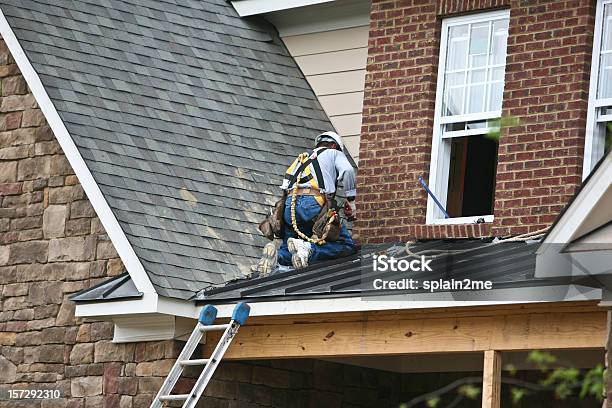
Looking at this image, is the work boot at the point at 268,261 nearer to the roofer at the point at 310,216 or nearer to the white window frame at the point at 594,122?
the roofer at the point at 310,216

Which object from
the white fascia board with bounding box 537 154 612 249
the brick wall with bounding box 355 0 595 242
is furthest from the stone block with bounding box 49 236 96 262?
the white fascia board with bounding box 537 154 612 249

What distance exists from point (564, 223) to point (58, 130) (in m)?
5.38

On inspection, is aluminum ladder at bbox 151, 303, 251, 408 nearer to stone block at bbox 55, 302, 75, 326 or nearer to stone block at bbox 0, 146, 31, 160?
stone block at bbox 55, 302, 75, 326

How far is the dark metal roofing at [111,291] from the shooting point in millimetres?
11758

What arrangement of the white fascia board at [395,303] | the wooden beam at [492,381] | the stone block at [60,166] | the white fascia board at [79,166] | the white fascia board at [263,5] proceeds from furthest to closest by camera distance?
the white fascia board at [263,5], the stone block at [60,166], the white fascia board at [79,166], the wooden beam at [492,381], the white fascia board at [395,303]

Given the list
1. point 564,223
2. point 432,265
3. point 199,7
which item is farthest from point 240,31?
point 564,223

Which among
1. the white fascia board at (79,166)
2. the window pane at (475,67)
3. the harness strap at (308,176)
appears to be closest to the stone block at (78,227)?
the white fascia board at (79,166)

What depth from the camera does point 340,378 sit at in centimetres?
1341

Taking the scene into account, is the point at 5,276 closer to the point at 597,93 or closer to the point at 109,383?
the point at 109,383

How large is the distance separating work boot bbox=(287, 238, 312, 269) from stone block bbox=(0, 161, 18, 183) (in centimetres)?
270

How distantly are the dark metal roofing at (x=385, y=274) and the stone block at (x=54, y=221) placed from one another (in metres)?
1.64

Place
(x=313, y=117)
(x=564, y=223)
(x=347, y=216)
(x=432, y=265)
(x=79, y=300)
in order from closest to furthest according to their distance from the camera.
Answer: (x=564, y=223) < (x=432, y=265) < (x=79, y=300) < (x=347, y=216) < (x=313, y=117)

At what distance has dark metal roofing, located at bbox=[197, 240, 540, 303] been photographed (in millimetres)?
10461

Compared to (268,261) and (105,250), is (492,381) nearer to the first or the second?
(268,261)
